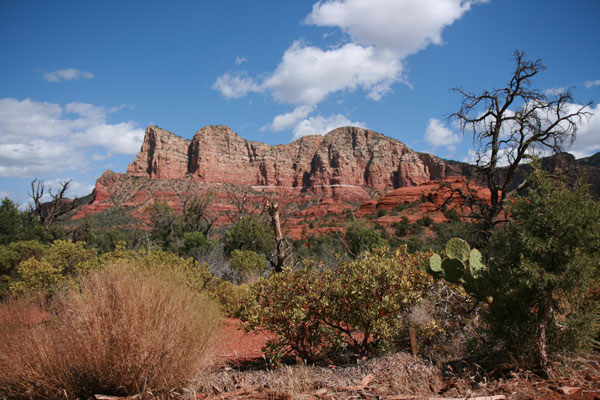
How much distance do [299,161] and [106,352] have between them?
131 metres

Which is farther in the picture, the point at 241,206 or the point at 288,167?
the point at 288,167

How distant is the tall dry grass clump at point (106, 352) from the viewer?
3836mm

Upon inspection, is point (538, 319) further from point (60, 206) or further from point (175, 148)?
point (175, 148)

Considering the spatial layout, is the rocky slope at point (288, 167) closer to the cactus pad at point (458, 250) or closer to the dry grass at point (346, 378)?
the cactus pad at point (458, 250)

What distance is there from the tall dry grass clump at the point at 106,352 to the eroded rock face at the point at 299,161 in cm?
10439

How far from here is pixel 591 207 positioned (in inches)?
158

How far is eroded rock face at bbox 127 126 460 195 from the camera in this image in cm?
10950

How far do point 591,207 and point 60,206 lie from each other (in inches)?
1408

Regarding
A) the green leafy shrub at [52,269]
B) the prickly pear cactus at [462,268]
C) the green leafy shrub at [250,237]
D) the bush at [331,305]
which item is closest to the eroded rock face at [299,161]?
the green leafy shrub at [250,237]

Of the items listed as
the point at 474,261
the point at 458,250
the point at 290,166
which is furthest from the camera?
the point at 290,166

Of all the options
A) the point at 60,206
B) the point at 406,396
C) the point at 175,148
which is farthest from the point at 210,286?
Answer: the point at 175,148

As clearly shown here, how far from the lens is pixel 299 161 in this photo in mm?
133375

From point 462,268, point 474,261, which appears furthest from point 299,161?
point 462,268

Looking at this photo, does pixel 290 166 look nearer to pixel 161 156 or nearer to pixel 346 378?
pixel 161 156
